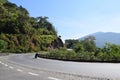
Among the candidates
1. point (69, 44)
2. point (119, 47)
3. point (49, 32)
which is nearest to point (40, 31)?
point (49, 32)

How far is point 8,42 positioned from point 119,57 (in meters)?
87.2

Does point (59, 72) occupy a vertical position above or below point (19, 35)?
below

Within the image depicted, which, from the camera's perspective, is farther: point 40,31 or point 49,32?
point 49,32

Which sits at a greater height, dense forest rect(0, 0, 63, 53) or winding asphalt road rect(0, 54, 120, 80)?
dense forest rect(0, 0, 63, 53)

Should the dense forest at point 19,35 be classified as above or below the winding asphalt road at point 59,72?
above

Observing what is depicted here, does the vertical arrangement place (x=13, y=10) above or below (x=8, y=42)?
above

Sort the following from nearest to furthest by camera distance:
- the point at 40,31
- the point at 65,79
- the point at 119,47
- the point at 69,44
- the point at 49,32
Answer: the point at 65,79
the point at 119,47
the point at 40,31
the point at 49,32
the point at 69,44

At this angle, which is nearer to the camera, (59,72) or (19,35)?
(59,72)

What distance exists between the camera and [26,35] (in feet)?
457

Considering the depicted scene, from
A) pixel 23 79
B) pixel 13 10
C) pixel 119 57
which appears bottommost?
pixel 23 79

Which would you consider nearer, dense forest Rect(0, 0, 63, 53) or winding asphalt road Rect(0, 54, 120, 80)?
winding asphalt road Rect(0, 54, 120, 80)

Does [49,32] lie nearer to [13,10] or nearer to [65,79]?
[13,10]

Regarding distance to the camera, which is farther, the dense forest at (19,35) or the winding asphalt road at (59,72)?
the dense forest at (19,35)

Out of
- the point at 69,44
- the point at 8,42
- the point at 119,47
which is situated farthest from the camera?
the point at 69,44
